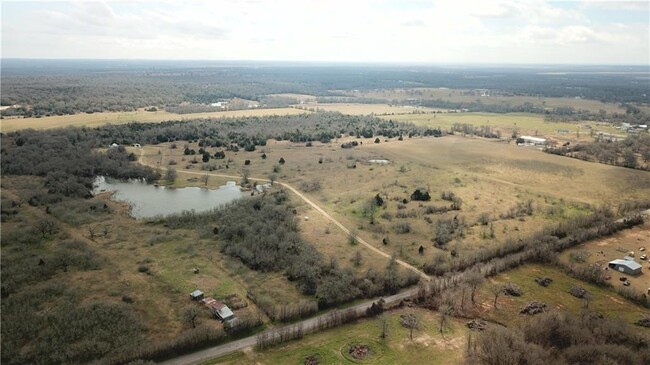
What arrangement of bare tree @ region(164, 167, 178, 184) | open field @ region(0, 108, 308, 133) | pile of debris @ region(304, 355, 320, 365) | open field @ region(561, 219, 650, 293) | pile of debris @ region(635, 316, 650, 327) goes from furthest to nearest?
open field @ region(0, 108, 308, 133) → bare tree @ region(164, 167, 178, 184) → open field @ region(561, 219, 650, 293) → pile of debris @ region(635, 316, 650, 327) → pile of debris @ region(304, 355, 320, 365)

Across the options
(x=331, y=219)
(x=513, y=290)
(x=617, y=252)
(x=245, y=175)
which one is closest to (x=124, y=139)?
(x=245, y=175)

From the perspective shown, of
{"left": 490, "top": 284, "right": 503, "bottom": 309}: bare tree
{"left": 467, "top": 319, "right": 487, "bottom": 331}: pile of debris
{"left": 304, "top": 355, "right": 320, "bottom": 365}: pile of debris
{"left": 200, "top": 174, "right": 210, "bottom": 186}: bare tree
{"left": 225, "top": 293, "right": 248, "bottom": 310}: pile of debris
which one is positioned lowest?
{"left": 304, "top": 355, "right": 320, "bottom": 365}: pile of debris

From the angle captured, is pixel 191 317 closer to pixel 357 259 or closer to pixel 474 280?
pixel 357 259

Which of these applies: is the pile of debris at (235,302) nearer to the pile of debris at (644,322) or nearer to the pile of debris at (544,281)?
the pile of debris at (544,281)

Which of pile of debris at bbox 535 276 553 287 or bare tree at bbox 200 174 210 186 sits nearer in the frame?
pile of debris at bbox 535 276 553 287

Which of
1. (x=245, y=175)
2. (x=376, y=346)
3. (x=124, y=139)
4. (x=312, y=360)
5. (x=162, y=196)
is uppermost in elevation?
(x=124, y=139)

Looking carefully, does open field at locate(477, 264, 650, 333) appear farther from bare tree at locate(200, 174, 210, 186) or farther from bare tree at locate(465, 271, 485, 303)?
bare tree at locate(200, 174, 210, 186)

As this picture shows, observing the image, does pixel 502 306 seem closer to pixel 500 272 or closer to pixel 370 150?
pixel 500 272

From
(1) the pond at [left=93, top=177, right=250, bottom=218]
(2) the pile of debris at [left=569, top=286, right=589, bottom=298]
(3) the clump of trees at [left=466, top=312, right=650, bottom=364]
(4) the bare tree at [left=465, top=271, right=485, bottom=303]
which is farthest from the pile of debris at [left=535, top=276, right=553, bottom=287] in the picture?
(1) the pond at [left=93, top=177, right=250, bottom=218]
